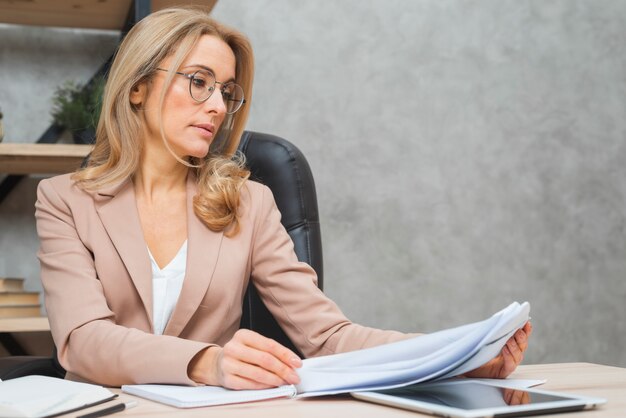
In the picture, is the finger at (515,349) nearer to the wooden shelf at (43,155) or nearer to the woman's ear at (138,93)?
the woman's ear at (138,93)

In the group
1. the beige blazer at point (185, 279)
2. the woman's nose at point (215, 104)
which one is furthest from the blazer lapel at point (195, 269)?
the woman's nose at point (215, 104)

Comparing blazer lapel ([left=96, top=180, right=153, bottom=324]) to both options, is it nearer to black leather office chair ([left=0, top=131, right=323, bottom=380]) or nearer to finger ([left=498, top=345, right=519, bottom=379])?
black leather office chair ([left=0, top=131, right=323, bottom=380])

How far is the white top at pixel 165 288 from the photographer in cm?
149

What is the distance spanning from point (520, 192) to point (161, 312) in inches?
82.5

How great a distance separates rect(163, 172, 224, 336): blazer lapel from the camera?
1455 millimetres

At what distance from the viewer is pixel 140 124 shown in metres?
1.67

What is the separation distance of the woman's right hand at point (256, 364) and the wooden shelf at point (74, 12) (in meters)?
1.56

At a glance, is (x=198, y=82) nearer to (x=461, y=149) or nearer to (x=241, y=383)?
(x=241, y=383)

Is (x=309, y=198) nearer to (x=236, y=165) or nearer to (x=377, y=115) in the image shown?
(x=236, y=165)

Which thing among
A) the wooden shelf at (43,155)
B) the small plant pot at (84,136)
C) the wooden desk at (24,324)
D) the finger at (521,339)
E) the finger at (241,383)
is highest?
the small plant pot at (84,136)

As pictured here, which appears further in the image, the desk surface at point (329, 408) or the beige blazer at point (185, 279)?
the beige blazer at point (185, 279)

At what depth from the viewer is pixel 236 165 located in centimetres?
171

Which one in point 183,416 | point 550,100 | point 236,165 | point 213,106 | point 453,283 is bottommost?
point 453,283

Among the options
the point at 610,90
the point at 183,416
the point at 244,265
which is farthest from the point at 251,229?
the point at 610,90
